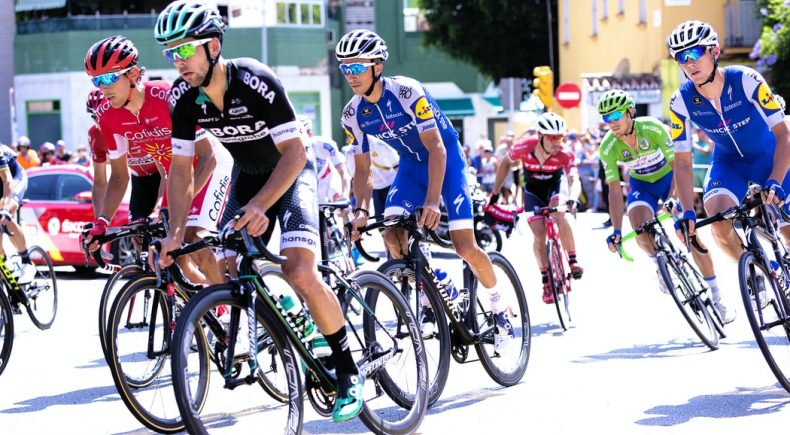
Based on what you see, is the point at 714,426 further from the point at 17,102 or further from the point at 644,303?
the point at 17,102

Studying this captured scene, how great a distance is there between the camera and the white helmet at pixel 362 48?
7957mm

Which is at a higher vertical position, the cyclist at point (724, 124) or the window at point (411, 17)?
the window at point (411, 17)

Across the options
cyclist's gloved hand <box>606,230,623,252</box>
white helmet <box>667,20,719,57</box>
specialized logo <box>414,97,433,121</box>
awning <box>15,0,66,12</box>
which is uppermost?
awning <box>15,0,66,12</box>

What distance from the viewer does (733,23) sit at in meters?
39.0

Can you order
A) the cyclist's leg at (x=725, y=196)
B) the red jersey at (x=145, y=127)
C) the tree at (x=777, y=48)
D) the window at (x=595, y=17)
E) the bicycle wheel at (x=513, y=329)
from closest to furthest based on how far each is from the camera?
the bicycle wheel at (x=513, y=329)
the red jersey at (x=145, y=127)
the cyclist's leg at (x=725, y=196)
the tree at (x=777, y=48)
the window at (x=595, y=17)

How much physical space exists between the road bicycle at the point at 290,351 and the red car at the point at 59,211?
10889 mm

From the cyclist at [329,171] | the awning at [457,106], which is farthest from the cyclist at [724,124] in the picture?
the awning at [457,106]

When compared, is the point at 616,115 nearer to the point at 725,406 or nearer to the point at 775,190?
the point at 775,190

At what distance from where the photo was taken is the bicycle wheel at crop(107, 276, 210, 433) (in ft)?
23.6

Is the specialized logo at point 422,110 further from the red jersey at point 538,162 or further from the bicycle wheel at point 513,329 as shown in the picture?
the red jersey at point 538,162

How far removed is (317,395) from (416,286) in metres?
1.34

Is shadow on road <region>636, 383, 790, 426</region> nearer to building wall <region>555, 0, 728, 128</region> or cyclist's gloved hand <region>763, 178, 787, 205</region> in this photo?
cyclist's gloved hand <region>763, 178, 787, 205</region>

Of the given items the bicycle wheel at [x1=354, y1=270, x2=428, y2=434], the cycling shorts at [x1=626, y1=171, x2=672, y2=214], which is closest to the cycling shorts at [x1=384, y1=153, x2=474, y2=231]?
the bicycle wheel at [x1=354, y1=270, x2=428, y2=434]

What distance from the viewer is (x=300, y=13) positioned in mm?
55688
